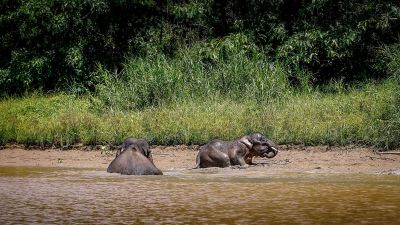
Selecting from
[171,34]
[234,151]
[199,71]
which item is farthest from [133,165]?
[171,34]

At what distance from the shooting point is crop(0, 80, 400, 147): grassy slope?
40.5 feet

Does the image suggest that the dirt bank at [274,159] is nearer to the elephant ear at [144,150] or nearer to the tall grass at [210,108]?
the tall grass at [210,108]

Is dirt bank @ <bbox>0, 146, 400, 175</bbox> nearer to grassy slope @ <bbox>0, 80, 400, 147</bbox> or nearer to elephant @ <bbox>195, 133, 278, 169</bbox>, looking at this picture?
elephant @ <bbox>195, 133, 278, 169</bbox>

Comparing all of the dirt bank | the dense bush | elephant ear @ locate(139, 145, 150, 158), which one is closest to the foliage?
the dense bush

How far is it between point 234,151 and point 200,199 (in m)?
4.56

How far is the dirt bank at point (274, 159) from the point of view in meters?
10.2

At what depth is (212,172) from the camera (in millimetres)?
9945

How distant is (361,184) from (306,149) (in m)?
4.22

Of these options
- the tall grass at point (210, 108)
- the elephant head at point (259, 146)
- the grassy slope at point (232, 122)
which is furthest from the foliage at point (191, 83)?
the elephant head at point (259, 146)

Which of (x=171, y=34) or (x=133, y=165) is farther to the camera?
(x=171, y=34)

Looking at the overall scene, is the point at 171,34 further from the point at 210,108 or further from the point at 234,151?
the point at 234,151

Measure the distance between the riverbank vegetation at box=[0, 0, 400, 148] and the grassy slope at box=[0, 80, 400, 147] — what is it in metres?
0.03

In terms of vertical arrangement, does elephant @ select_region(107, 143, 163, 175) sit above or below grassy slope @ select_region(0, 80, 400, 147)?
below

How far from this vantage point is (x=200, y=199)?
21.1 ft
